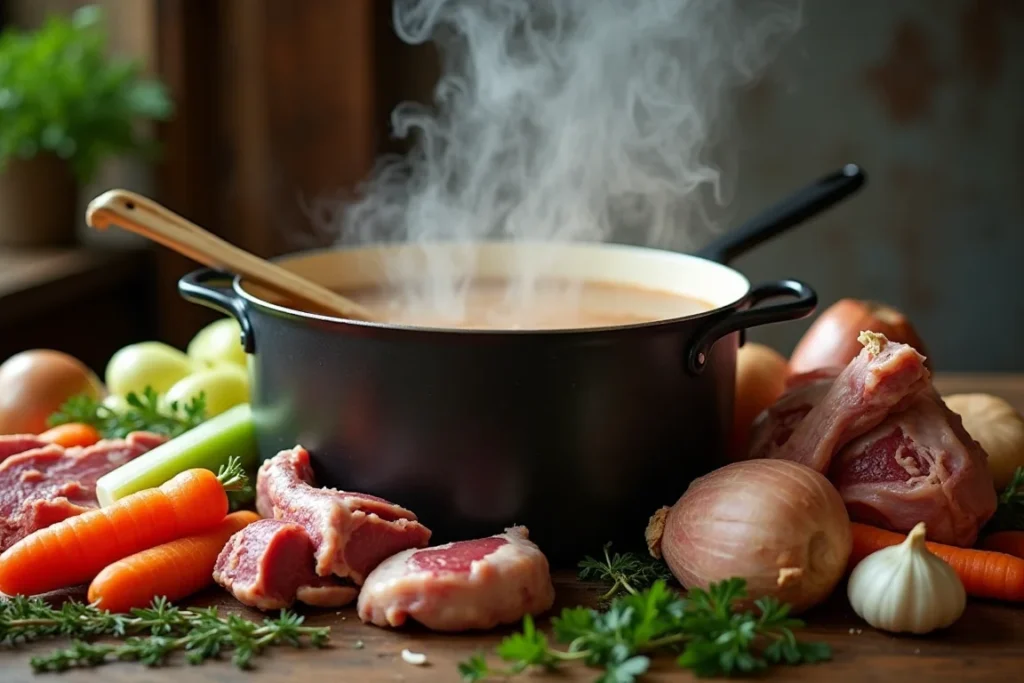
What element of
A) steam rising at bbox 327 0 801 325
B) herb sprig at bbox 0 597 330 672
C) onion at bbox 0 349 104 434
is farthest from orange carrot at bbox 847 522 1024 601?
steam rising at bbox 327 0 801 325

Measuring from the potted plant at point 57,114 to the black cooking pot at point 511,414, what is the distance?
1617 millimetres

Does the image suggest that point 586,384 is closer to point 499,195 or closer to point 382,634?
point 382,634

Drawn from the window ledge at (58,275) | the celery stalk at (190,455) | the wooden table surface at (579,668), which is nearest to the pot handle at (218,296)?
the celery stalk at (190,455)

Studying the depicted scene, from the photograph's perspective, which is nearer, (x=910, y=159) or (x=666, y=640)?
(x=666, y=640)

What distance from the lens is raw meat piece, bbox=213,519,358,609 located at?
1269 mm

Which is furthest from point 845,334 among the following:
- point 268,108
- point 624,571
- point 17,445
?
point 268,108

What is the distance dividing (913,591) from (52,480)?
1.02m

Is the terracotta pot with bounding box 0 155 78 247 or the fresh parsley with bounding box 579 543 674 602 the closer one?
the fresh parsley with bounding box 579 543 674 602

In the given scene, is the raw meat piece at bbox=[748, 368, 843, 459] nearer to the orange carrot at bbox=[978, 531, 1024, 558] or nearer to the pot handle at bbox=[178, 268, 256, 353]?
the orange carrot at bbox=[978, 531, 1024, 558]

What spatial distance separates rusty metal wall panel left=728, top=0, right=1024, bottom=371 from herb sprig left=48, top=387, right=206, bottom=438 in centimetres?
198

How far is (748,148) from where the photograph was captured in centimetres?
333

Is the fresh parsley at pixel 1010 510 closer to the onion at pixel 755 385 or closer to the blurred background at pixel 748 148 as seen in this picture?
the onion at pixel 755 385

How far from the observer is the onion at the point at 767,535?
122cm

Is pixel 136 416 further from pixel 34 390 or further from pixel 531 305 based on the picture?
pixel 531 305
